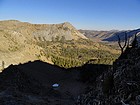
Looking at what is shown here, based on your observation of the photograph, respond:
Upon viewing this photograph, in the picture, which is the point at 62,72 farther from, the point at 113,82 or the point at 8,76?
the point at 113,82

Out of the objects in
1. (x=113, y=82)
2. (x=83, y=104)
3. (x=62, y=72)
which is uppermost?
(x=113, y=82)

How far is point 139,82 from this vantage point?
→ 79.7 ft

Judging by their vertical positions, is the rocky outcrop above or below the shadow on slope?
above

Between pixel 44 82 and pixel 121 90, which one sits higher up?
pixel 121 90

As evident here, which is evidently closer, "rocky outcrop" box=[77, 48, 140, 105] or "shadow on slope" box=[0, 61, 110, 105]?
"rocky outcrop" box=[77, 48, 140, 105]

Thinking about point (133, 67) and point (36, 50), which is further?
point (36, 50)

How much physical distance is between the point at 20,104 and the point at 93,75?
4480 centimetres

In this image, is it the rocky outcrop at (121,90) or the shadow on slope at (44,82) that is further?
the shadow on slope at (44,82)

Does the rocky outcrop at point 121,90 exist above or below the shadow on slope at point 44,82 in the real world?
above

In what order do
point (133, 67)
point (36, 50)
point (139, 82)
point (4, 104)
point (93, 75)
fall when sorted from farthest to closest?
1. point (36, 50)
2. point (93, 75)
3. point (4, 104)
4. point (133, 67)
5. point (139, 82)

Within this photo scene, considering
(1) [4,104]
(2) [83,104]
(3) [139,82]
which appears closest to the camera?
(3) [139,82]

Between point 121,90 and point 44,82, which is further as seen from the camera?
point 44,82

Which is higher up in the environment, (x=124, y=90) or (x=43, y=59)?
(x=124, y=90)

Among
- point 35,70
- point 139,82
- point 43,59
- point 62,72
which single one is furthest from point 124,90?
point 43,59
